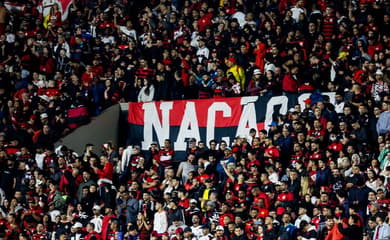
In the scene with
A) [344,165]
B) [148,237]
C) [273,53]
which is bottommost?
[148,237]

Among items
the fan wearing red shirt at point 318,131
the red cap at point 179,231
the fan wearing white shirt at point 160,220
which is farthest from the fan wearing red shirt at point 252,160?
the red cap at point 179,231

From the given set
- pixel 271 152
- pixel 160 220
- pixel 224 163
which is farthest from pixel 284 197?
pixel 160 220

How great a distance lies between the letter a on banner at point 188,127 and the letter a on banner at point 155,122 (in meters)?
0.35

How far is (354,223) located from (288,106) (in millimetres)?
4784

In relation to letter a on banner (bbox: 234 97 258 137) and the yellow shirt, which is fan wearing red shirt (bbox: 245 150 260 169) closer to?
letter a on banner (bbox: 234 97 258 137)

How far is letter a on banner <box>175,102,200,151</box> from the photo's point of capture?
26.2 meters

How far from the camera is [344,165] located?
22.0m

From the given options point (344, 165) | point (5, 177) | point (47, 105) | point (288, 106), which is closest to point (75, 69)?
point (47, 105)

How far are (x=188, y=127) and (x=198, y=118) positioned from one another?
0.30m

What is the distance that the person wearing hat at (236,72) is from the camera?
84.7ft

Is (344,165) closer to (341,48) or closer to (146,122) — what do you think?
(341,48)

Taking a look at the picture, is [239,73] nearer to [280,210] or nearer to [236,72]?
[236,72]

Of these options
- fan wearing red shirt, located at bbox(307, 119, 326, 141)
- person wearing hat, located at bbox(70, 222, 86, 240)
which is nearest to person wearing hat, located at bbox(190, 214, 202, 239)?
person wearing hat, located at bbox(70, 222, 86, 240)

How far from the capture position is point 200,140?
2608cm
